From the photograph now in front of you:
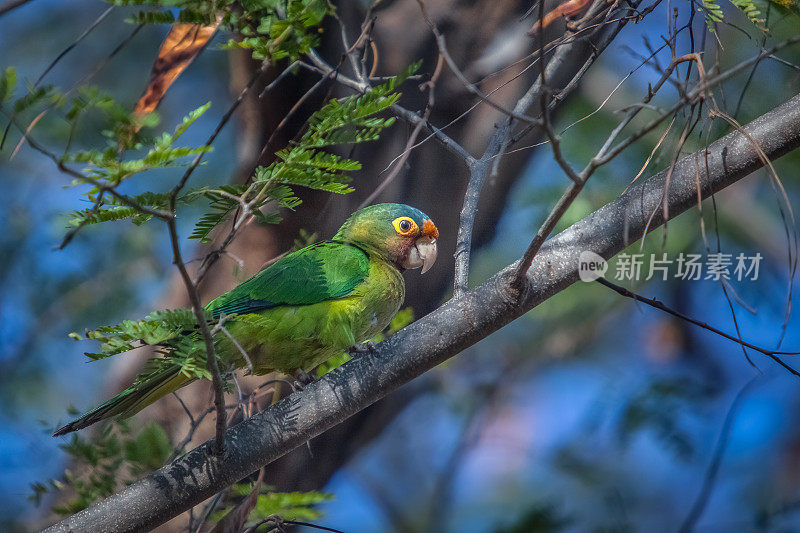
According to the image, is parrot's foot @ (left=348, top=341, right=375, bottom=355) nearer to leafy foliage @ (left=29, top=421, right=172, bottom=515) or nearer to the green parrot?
the green parrot

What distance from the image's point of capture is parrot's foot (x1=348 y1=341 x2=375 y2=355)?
120 cm

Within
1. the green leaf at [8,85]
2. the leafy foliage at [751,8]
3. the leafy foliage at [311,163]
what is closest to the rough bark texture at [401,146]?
the leafy foliage at [751,8]

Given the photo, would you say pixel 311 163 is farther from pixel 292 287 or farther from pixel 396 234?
pixel 396 234

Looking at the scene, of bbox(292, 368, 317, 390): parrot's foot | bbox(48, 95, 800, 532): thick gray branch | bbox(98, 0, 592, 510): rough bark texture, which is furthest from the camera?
bbox(98, 0, 592, 510): rough bark texture

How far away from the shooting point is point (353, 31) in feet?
6.07

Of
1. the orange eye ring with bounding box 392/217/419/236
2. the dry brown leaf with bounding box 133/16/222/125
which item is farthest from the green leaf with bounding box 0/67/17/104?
the orange eye ring with bounding box 392/217/419/236

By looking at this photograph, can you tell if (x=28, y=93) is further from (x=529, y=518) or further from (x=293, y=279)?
(x=529, y=518)

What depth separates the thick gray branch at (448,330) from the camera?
44.4 inches

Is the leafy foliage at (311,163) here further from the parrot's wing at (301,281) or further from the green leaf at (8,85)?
the parrot's wing at (301,281)

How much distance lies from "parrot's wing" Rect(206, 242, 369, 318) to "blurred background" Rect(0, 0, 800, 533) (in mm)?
230

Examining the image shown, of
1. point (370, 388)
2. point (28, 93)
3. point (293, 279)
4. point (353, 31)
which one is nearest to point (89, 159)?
point (28, 93)

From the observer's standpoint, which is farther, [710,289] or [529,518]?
[710,289]

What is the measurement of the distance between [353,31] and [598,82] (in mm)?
1119

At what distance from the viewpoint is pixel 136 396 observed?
1287mm
